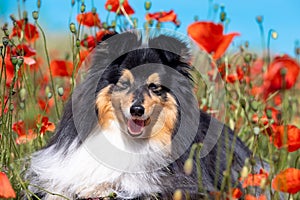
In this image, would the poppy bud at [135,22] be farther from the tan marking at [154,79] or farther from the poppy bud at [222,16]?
the tan marking at [154,79]

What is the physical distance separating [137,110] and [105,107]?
11.5 inches

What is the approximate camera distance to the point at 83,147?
3.79 m

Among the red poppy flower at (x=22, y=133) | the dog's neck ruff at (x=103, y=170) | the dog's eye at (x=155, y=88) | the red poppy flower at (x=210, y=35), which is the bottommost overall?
the dog's neck ruff at (x=103, y=170)

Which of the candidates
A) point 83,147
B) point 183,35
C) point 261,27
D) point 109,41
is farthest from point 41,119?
point 261,27

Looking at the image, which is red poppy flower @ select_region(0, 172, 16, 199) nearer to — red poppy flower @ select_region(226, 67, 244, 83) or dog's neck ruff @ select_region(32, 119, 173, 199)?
dog's neck ruff @ select_region(32, 119, 173, 199)

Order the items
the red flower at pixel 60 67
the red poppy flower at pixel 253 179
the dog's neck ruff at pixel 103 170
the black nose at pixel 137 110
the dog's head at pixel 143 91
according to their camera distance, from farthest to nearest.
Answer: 1. the red flower at pixel 60 67
2. the dog's neck ruff at pixel 103 170
3. the dog's head at pixel 143 91
4. the black nose at pixel 137 110
5. the red poppy flower at pixel 253 179

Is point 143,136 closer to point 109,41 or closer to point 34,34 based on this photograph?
point 109,41

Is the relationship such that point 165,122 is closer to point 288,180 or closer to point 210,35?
point 210,35

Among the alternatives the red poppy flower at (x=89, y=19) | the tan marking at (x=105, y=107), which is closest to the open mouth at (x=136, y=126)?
the tan marking at (x=105, y=107)

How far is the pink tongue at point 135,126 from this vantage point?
369cm

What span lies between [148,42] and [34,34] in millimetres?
1188

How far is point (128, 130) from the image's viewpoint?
12.3 ft

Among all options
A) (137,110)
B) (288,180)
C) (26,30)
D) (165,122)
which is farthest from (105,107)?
(288,180)

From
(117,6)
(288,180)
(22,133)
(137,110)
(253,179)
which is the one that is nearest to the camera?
(288,180)
